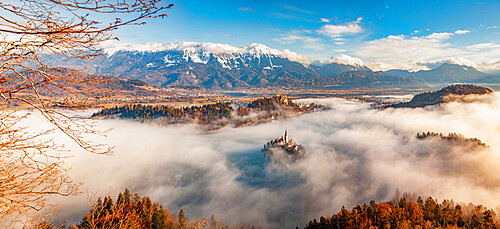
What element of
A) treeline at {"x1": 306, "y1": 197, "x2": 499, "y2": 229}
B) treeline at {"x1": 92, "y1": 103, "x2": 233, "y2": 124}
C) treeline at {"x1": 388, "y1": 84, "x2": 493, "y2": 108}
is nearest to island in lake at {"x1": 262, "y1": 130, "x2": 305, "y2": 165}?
treeline at {"x1": 306, "y1": 197, "x2": 499, "y2": 229}

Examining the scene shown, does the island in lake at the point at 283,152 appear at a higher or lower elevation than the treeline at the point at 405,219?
lower

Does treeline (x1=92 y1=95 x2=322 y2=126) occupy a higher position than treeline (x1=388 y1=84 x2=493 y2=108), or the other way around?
treeline (x1=388 y1=84 x2=493 y2=108)

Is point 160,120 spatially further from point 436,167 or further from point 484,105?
point 484,105

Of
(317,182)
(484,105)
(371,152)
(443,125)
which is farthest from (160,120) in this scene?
(484,105)

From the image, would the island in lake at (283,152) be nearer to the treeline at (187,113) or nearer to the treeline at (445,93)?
the treeline at (187,113)

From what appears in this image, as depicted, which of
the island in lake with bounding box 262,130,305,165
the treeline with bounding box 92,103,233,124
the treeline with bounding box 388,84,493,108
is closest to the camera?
the island in lake with bounding box 262,130,305,165

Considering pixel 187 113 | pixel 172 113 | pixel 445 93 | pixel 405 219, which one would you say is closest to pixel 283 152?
pixel 405 219

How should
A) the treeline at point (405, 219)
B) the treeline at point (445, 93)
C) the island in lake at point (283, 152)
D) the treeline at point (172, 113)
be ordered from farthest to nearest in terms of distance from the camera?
the treeline at point (445, 93) < the treeline at point (172, 113) < the island in lake at point (283, 152) < the treeline at point (405, 219)

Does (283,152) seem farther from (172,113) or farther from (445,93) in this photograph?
(445,93)

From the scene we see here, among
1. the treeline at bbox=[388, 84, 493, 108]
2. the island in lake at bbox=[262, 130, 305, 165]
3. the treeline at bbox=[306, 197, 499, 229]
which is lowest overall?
the island in lake at bbox=[262, 130, 305, 165]

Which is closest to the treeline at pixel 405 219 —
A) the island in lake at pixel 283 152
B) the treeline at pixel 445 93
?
the island in lake at pixel 283 152

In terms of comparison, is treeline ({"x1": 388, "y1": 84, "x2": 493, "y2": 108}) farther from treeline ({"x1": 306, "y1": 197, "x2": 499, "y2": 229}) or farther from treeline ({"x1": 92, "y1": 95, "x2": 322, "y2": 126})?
treeline ({"x1": 306, "y1": 197, "x2": 499, "y2": 229})
